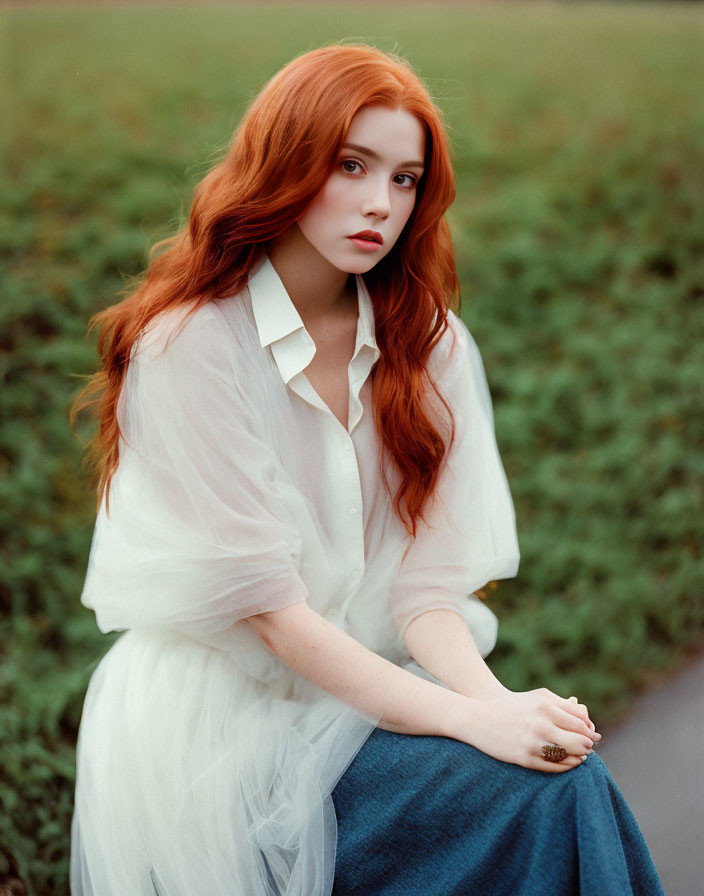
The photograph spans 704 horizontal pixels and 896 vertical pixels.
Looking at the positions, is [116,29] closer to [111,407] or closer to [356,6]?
[356,6]

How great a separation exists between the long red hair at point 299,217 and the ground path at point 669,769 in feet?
4.52

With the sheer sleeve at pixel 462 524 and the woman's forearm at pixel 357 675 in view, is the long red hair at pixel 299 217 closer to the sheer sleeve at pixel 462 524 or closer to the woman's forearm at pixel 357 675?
the sheer sleeve at pixel 462 524

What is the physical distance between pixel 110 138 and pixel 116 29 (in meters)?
2.64

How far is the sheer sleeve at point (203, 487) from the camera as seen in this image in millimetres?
1720

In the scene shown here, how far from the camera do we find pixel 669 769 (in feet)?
10.1

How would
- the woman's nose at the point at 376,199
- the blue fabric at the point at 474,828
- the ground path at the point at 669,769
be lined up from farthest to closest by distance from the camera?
the ground path at the point at 669,769 → the woman's nose at the point at 376,199 → the blue fabric at the point at 474,828

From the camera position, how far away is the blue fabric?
4.91 feet

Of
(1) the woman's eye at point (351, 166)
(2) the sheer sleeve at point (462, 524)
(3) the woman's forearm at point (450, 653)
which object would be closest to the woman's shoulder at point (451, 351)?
(2) the sheer sleeve at point (462, 524)

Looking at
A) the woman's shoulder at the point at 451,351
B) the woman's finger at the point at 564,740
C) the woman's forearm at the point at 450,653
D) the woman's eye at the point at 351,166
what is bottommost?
the woman's forearm at the point at 450,653

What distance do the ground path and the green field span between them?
123mm

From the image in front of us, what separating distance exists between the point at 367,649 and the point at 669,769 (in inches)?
68.5

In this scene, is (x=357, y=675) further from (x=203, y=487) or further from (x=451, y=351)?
(x=451, y=351)

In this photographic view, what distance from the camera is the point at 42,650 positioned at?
3502 millimetres

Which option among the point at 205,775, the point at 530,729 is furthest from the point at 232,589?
the point at 530,729
